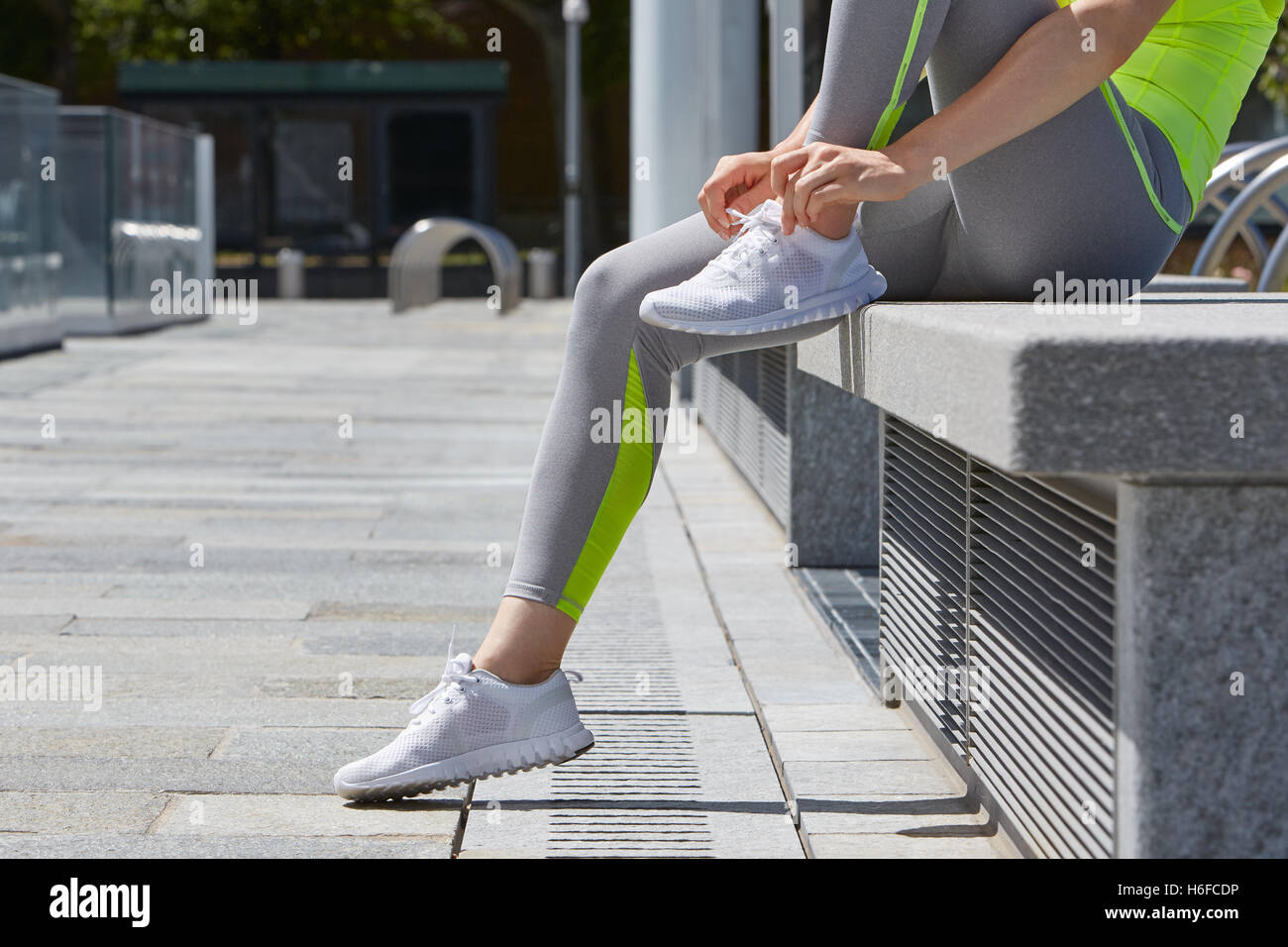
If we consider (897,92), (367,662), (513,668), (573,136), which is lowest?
(367,662)

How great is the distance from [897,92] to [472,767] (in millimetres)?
1231

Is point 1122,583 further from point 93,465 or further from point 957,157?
point 93,465

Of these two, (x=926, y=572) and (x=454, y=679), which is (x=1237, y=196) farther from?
(x=454, y=679)

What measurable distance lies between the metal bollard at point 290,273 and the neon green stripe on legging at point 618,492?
80.1 ft

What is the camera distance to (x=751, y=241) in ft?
8.54

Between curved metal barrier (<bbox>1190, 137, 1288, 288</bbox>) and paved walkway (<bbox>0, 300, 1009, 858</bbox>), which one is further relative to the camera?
curved metal barrier (<bbox>1190, 137, 1288, 288</bbox>)

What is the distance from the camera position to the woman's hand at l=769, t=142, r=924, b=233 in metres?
2.48

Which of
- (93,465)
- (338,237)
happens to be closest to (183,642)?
(93,465)

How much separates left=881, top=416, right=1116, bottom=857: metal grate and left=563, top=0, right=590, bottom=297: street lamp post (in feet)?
83.2

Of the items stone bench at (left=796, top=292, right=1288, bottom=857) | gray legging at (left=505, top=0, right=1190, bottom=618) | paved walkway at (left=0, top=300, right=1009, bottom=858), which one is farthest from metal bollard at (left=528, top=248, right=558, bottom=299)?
stone bench at (left=796, top=292, right=1288, bottom=857)

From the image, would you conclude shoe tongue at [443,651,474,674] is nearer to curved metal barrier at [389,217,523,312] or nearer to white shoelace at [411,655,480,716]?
white shoelace at [411,655,480,716]

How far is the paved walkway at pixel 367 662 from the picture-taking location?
273 centimetres

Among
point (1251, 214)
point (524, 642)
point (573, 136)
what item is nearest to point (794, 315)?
point (524, 642)

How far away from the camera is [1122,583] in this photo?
1908mm
